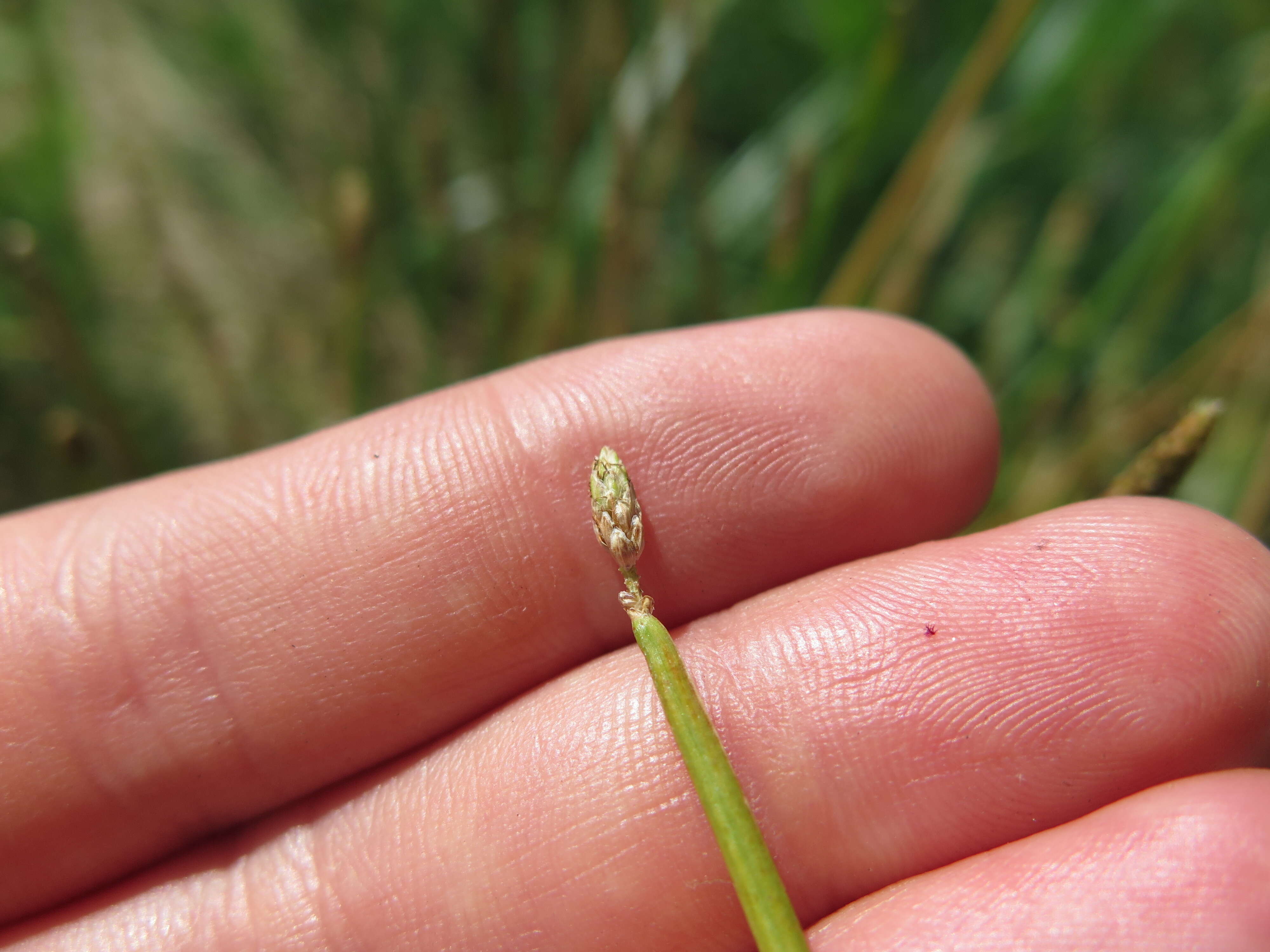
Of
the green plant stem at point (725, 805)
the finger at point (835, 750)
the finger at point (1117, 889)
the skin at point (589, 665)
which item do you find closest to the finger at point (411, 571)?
the skin at point (589, 665)

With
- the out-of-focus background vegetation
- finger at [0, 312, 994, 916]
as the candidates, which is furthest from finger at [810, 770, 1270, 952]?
the out-of-focus background vegetation

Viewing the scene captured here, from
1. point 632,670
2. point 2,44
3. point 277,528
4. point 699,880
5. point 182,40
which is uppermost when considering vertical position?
point 182,40

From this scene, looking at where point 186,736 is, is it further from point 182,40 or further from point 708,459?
point 182,40

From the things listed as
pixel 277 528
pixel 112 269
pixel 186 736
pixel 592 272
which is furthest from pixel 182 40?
pixel 186 736

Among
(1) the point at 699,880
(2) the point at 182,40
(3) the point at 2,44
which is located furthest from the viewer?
(2) the point at 182,40

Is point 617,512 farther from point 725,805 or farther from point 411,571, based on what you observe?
point 725,805

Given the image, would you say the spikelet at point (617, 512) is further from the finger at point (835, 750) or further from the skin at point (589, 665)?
the finger at point (835, 750)
